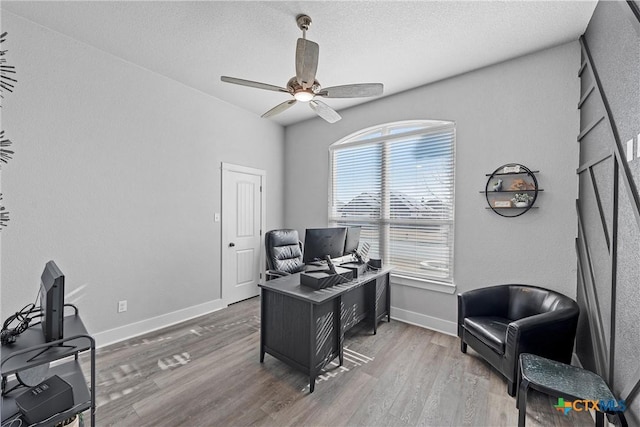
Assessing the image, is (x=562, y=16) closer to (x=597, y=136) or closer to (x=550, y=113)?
(x=550, y=113)

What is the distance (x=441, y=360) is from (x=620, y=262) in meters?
1.58

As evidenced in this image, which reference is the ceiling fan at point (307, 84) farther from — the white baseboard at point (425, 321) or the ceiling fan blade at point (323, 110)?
the white baseboard at point (425, 321)

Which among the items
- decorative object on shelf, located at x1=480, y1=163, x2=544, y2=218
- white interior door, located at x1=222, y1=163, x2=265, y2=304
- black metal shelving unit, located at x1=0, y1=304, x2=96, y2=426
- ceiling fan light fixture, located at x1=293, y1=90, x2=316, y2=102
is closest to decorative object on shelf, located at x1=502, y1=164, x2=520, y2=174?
decorative object on shelf, located at x1=480, y1=163, x2=544, y2=218

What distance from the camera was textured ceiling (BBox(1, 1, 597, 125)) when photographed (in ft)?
6.88

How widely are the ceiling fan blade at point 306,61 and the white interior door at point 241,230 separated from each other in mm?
2195

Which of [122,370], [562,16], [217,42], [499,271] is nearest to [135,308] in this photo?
[122,370]

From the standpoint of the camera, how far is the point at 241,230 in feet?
13.7

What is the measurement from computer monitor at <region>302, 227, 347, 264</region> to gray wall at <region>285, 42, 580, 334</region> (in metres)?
1.42

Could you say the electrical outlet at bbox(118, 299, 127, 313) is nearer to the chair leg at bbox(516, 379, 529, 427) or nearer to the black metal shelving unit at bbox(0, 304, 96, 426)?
the black metal shelving unit at bbox(0, 304, 96, 426)

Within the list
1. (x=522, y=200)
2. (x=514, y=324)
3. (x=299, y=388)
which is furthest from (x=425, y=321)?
(x=299, y=388)

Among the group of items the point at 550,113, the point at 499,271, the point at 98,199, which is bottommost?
the point at 499,271

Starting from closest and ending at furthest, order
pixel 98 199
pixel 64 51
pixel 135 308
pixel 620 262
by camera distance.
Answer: pixel 620 262 < pixel 64 51 < pixel 98 199 < pixel 135 308

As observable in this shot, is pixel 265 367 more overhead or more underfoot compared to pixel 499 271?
more underfoot

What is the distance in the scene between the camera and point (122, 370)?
2.30m
